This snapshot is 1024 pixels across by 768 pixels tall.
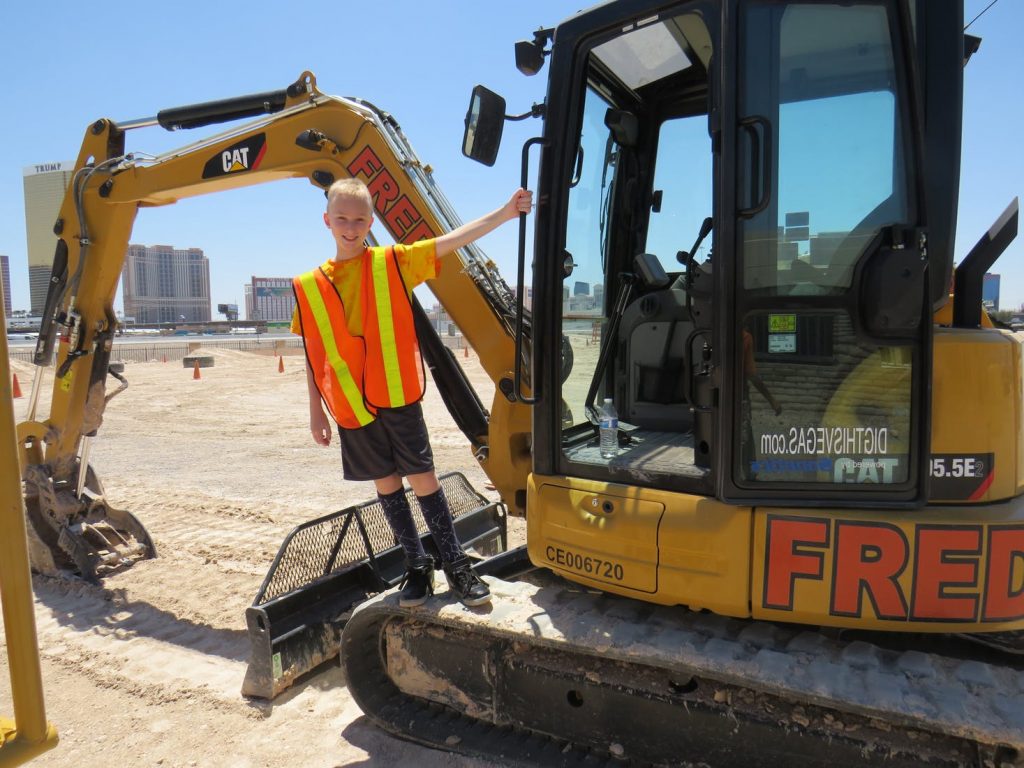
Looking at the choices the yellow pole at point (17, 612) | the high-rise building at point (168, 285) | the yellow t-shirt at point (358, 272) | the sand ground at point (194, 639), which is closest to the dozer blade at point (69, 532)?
the sand ground at point (194, 639)

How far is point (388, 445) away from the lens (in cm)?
288

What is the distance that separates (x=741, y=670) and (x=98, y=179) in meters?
4.65

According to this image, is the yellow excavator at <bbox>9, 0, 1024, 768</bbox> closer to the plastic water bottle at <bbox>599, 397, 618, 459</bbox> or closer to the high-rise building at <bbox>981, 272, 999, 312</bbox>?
the plastic water bottle at <bbox>599, 397, 618, 459</bbox>

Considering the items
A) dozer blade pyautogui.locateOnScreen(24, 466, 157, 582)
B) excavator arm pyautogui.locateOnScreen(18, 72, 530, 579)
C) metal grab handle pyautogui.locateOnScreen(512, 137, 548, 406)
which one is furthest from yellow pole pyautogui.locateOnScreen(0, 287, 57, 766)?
dozer blade pyautogui.locateOnScreen(24, 466, 157, 582)

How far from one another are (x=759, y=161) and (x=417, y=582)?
1956mm

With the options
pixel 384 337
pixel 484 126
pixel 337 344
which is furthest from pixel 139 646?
pixel 484 126

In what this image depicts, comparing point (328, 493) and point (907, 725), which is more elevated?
point (907, 725)

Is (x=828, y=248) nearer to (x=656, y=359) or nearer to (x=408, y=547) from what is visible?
(x=656, y=359)

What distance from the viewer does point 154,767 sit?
286cm

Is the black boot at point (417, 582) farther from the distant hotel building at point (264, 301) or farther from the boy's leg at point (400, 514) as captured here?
the distant hotel building at point (264, 301)

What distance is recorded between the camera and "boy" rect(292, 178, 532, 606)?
2.80 m

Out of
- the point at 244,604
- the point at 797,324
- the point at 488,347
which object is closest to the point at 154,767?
the point at 244,604

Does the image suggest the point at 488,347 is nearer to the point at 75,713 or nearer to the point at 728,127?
the point at 728,127

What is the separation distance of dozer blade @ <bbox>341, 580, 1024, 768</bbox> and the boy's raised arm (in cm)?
136
